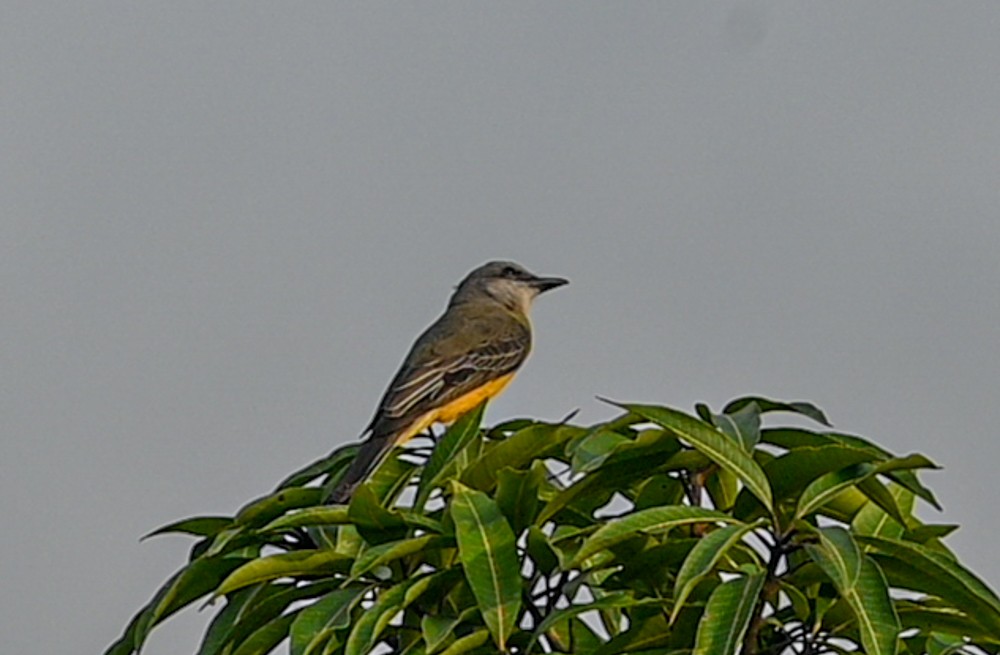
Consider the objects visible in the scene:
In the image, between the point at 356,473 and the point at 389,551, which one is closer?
the point at 389,551

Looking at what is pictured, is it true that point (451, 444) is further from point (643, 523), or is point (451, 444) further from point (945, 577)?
point (945, 577)

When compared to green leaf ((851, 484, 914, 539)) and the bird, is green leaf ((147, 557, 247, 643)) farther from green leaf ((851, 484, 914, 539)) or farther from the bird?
the bird

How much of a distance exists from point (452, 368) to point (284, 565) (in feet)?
17.6

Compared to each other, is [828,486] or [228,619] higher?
[828,486]

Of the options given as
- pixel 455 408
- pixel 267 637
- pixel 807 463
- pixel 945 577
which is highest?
pixel 455 408

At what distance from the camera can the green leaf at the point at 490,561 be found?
384 centimetres

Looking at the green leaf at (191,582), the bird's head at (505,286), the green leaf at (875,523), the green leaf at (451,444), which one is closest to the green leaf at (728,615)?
the green leaf at (875,523)

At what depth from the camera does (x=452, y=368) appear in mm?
9617

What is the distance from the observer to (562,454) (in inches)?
178

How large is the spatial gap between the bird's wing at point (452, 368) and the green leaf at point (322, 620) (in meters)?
4.54

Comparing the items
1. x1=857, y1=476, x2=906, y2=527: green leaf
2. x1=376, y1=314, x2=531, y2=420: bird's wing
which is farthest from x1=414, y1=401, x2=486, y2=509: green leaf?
x1=376, y1=314, x2=531, y2=420: bird's wing

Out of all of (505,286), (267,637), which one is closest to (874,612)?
(267,637)

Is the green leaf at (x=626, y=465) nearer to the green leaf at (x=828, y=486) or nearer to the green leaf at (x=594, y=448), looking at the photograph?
the green leaf at (x=594, y=448)

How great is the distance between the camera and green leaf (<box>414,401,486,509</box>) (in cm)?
455
